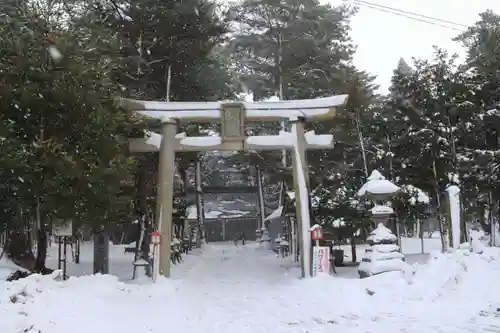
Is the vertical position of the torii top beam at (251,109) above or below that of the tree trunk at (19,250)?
above

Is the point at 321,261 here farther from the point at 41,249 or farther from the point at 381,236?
the point at 41,249

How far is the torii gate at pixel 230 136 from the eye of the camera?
14.7 metres

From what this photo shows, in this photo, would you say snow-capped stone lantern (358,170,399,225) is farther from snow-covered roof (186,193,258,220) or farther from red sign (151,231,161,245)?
snow-covered roof (186,193,258,220)

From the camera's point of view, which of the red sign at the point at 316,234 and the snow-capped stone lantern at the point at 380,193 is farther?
the red sign at the point at 316,234

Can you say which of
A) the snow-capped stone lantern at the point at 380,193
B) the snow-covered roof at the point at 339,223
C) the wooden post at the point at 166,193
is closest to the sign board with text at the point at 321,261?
the snow-capped stone lantern at the point at 380,193

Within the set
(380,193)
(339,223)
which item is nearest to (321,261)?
(380,193)

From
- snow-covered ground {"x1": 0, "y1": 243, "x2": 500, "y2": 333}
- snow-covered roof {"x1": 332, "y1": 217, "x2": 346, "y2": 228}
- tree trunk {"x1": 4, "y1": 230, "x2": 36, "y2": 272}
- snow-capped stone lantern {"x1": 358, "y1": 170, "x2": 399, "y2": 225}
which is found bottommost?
snow-covered ground {"x1": 0, "y1": 243, "x2": 500, "y2": 333}

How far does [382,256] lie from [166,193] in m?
6.59

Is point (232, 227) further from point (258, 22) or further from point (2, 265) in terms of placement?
point (2, 265)

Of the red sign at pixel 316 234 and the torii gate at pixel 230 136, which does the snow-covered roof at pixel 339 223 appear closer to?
the torii gate at pixel 230 136

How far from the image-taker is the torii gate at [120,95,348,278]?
1473 centimetres

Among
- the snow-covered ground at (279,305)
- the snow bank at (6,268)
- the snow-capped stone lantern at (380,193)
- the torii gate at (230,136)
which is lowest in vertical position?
the snow-covered ground at (279,305)

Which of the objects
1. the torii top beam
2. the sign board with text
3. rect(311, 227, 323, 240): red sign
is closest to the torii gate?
the torii top beam

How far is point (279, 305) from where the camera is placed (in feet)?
32.7
